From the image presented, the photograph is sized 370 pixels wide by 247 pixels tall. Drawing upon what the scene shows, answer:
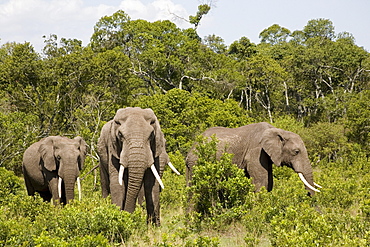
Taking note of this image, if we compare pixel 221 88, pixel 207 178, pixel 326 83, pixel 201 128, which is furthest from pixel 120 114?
pixel 326 83

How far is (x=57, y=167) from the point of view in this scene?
460 inches

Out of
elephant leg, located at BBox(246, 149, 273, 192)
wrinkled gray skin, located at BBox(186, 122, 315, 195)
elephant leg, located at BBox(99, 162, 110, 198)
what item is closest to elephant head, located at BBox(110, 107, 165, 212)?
elephant leg, located at BBox(99, 162, 110, 198)

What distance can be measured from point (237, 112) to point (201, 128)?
134 inches

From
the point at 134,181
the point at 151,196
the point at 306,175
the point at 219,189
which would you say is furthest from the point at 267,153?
the point at 134,181

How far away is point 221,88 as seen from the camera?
40.1 meters

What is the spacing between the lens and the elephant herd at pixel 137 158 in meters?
8.23

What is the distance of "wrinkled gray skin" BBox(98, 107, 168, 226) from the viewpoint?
26.6 ft

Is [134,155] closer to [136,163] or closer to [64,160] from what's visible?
[136,163]

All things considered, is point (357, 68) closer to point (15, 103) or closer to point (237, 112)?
point (237, 112)

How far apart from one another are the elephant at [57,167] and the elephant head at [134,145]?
2.95m

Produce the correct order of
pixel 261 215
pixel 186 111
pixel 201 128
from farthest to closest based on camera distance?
pixel 186 111
pixel 201 128
pixel 261 215

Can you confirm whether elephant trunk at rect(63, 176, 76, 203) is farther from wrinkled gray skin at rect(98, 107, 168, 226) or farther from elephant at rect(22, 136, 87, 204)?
wrinkled gray skin at rect(98, 107, 168, 226)

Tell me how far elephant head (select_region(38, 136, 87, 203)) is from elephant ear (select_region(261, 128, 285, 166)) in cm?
453

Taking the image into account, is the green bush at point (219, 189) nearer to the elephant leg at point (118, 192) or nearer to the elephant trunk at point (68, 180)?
the elephant leg at point (118, 192)
